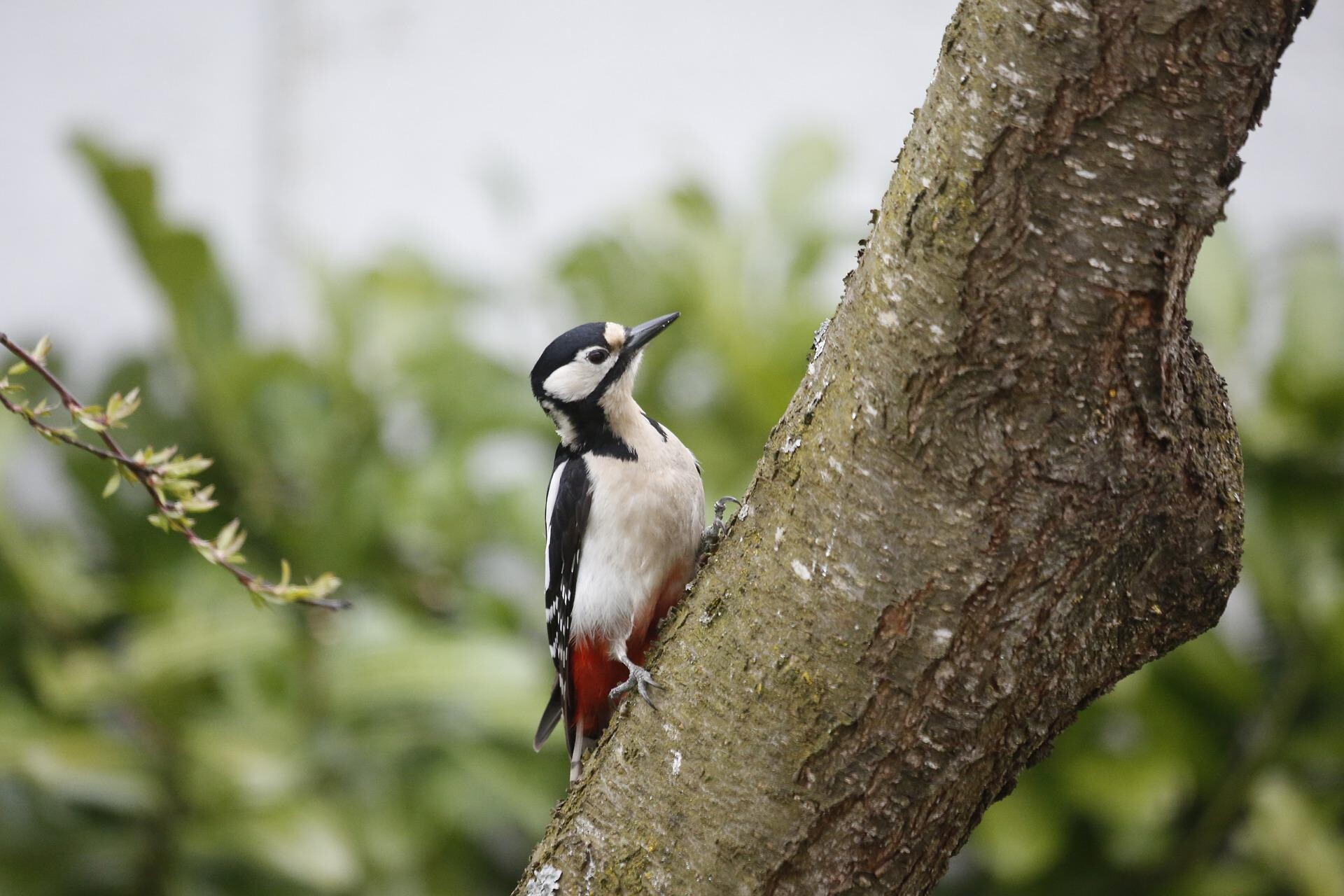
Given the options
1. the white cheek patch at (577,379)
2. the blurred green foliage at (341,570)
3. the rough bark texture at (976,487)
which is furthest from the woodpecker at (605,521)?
the blurred green foliage at (341,570)

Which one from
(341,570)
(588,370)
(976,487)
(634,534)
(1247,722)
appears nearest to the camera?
(976,487)

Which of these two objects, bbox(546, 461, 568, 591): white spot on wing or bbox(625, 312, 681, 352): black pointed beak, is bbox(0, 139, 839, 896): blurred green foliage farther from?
bbox(625, 312, 681, 352): black pointed beak

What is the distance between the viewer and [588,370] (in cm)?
252

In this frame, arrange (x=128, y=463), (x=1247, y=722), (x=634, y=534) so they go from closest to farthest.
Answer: (x=128, y=463), (x=634, y=534), (x=1247, y=722)

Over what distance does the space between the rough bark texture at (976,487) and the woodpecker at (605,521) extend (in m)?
0.78

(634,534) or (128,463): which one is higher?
(634,534)

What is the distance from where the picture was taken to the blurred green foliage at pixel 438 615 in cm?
341

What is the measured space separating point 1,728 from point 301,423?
4.19 feet

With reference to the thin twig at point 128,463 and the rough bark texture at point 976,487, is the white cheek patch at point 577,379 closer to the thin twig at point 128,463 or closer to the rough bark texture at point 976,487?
the rough bark texture at point 976,487

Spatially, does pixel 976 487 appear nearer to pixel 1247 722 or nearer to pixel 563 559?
pixel 563 559

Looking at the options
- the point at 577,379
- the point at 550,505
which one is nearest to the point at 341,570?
the point at 550,505

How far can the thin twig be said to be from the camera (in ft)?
4.01

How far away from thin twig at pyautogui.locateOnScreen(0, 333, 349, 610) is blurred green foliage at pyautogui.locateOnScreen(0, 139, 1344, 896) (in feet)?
7.07

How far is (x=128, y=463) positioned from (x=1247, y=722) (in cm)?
330
